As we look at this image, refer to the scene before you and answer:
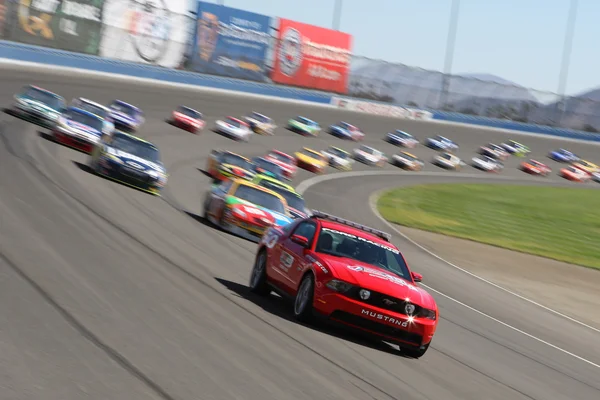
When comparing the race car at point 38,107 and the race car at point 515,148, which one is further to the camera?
the race car at point 515,148

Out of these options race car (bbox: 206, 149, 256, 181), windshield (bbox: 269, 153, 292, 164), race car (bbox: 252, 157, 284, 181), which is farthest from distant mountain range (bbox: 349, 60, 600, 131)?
race car (bbox: 206, 149, 256, 181)

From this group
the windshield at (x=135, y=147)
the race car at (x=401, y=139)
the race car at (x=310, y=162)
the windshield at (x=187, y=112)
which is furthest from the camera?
the race car at (x=401, y=139)

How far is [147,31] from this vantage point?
6047 centimetres

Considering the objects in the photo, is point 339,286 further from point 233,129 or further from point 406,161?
point 406,161

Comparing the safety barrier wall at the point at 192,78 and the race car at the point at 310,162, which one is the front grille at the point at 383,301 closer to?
the race car at the point at 310,162

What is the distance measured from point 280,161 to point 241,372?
34.6m

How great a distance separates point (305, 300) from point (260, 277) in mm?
1967

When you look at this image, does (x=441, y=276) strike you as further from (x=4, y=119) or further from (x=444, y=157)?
(x=444, y=157)

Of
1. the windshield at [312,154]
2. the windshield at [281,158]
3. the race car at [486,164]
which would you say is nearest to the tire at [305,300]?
the windshield at [281,158]

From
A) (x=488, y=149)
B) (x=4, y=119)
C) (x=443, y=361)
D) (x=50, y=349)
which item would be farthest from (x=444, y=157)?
(x=50, y=349)

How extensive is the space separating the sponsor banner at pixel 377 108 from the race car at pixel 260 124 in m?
16.8

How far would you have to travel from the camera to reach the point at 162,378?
755 centimetres

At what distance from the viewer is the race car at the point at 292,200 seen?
25.1 m

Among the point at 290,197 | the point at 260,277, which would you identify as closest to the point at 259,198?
the point at 290,197
